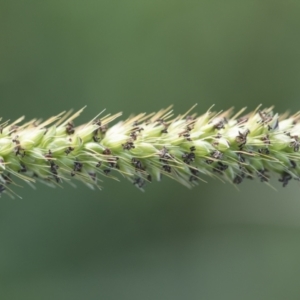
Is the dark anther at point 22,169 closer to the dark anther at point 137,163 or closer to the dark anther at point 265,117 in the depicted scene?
the dark anther at point 137,163

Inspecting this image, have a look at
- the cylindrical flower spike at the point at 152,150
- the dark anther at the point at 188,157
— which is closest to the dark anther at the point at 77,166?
the cylindrical flower spike at the point at 152,150

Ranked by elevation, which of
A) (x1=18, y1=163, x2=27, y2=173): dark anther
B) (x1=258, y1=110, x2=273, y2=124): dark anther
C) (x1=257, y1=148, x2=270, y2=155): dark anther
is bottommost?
(x1=18, y1=163, x2=27, y2=173): dark anther

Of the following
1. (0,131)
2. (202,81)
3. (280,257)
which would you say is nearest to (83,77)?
(202,81)

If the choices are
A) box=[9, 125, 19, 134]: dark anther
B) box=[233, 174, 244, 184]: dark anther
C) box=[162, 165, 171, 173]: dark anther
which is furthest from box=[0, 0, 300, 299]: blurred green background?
box=[162, 165, 171, 173]: dark anther

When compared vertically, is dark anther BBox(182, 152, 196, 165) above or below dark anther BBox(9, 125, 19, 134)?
above

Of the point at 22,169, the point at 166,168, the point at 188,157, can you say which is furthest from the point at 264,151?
the point at 22,169

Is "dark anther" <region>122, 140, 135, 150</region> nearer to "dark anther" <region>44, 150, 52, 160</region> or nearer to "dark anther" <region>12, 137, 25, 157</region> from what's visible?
"dark anther" <region>44, 150, 52, 160</region>
